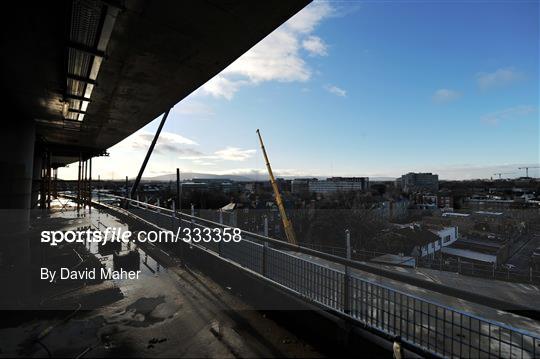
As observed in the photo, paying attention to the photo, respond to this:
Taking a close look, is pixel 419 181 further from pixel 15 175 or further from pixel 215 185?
pixel 15 175

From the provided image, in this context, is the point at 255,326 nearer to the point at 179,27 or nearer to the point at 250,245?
the point at 250,245

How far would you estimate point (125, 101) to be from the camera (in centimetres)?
710

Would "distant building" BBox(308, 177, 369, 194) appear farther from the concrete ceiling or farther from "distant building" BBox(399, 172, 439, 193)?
the concrete ceiling

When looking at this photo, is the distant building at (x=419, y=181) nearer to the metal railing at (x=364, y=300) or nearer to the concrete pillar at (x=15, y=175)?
the concrete pillar at (x=15, y=175)

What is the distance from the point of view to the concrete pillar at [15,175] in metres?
7.81

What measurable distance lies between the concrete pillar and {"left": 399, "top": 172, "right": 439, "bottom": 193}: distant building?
550 feet

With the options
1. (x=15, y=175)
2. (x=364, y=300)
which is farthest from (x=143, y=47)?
(x=15, y=175)

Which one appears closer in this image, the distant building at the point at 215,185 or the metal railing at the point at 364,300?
the metal railing at the point at 364,300

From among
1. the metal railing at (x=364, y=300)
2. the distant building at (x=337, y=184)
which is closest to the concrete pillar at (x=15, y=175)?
the metal railing at (x=364, y=300)

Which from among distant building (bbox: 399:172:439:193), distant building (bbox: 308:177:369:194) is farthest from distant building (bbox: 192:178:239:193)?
distant building (bbox: 399:172:439:193)

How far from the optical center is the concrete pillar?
781cm

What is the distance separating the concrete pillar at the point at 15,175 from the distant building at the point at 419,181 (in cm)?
16755

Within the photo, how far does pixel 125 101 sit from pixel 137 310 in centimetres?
512

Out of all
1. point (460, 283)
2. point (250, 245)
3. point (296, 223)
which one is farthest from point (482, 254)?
point (250, 245)
